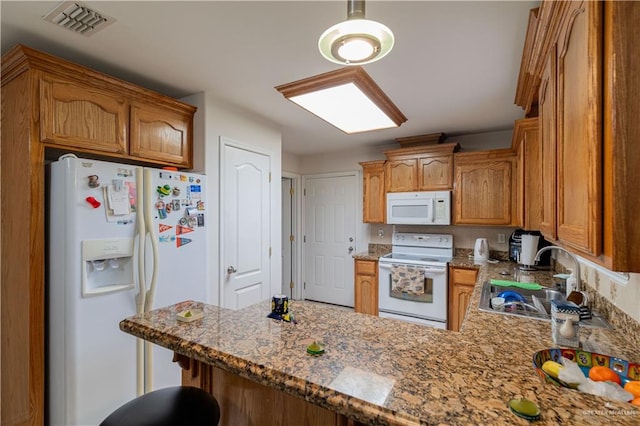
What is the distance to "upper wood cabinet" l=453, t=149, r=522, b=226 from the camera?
3178 mm

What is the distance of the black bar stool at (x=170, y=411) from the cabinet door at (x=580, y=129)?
125cm

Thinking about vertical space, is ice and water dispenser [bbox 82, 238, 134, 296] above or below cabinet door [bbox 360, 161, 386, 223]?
below

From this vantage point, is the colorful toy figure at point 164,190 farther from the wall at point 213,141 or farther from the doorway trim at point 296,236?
the doorway trim at point 296,236

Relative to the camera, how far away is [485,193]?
3.31 meters

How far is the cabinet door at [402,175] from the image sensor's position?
145 inches

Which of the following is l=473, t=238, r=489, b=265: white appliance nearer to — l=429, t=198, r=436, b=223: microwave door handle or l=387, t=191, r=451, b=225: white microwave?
l=387, t=191, r=451, b=225: white microwave

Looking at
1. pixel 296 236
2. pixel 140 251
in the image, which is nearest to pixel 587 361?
pixel 140 251

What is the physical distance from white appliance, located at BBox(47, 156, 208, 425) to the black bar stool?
0.81 meters

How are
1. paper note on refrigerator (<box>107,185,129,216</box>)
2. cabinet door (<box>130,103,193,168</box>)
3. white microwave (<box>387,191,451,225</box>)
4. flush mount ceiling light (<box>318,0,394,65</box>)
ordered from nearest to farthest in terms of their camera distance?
flush mount ceiling light (<box>318,0,394,65</box>)
paper note on refrigerator (<box>107,185,129,216</box>)
cabinet door (<box>130,103,193,168</box>)
white microwave (<box>387,191,451,225</box>)

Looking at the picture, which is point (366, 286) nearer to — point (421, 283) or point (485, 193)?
point (421, 283)

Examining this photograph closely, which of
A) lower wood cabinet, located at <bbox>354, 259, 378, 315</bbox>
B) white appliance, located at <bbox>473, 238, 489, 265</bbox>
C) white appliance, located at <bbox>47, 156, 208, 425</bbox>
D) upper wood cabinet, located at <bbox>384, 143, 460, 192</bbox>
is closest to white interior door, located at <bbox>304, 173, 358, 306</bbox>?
lower wood cabinet, located at <bbox>354, 259, 378, 315</bbox>

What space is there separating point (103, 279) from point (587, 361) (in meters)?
2.28

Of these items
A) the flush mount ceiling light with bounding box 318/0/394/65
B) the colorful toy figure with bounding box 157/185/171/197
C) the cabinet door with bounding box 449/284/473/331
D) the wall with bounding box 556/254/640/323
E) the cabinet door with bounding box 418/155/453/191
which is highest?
the flush mount ceiling light with bounding box 318/0/394/65

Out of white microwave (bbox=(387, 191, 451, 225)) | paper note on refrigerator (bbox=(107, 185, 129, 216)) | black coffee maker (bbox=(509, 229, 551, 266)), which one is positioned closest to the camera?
paper note on refrigerator (bbox=(107, 185, 129, 216))
